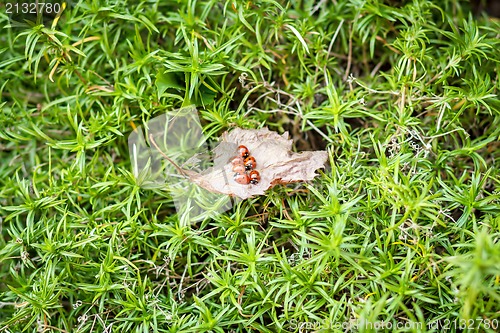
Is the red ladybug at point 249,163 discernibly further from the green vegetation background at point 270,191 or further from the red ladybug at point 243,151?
the green vegetation background at point 270,191

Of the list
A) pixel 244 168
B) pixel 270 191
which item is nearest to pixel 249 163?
pixel 244 168

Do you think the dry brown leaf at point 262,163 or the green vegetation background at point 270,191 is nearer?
the green vegetation background at point 270,191

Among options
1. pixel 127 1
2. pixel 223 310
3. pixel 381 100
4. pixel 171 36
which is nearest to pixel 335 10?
pixel 381 100

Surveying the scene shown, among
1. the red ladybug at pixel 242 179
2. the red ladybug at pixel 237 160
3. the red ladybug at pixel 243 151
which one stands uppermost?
the red ladybug at pixel 243 151

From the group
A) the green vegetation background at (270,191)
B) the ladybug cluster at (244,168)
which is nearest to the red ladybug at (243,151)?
the ladybug cluster at (244,168)

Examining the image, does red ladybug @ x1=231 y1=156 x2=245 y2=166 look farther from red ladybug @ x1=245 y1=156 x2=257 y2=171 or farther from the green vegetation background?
the green vegetation background

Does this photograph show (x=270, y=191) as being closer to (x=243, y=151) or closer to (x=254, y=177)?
(x=254, y=177)

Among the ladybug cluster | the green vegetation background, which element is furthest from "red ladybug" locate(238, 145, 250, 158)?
the green vegetation background
